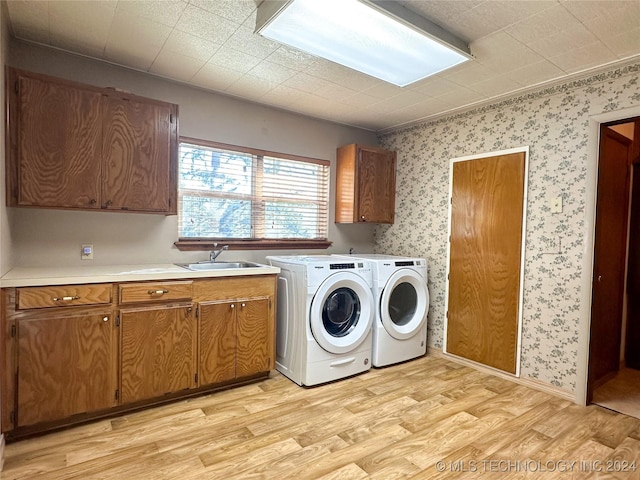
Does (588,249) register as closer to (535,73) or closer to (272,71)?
(535,73)

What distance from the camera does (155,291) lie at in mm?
2359

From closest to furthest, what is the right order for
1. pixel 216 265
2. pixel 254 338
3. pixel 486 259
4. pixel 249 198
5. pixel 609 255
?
pixel 254 338 < pixel 609 255 < pixel 216 265 < pixel 486 259 < pixel 249 198

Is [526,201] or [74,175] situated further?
[526,201]

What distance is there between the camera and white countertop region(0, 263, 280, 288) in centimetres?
198

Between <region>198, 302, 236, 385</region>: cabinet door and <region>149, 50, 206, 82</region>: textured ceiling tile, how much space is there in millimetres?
1757

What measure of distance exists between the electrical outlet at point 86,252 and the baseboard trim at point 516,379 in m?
3.26

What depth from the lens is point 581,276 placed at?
266cm

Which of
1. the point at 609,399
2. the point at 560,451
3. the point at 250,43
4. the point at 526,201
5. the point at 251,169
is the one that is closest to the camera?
the point at 560,451

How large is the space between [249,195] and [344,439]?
2.24 meters

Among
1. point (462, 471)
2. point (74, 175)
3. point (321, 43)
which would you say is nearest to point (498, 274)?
point (462, 471)

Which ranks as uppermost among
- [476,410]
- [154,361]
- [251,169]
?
[251,169]

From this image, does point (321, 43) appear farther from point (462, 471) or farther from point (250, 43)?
point (462, 471)

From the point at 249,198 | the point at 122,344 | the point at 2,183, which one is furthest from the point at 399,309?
the point at 2,183

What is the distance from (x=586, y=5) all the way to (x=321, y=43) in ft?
4.60
